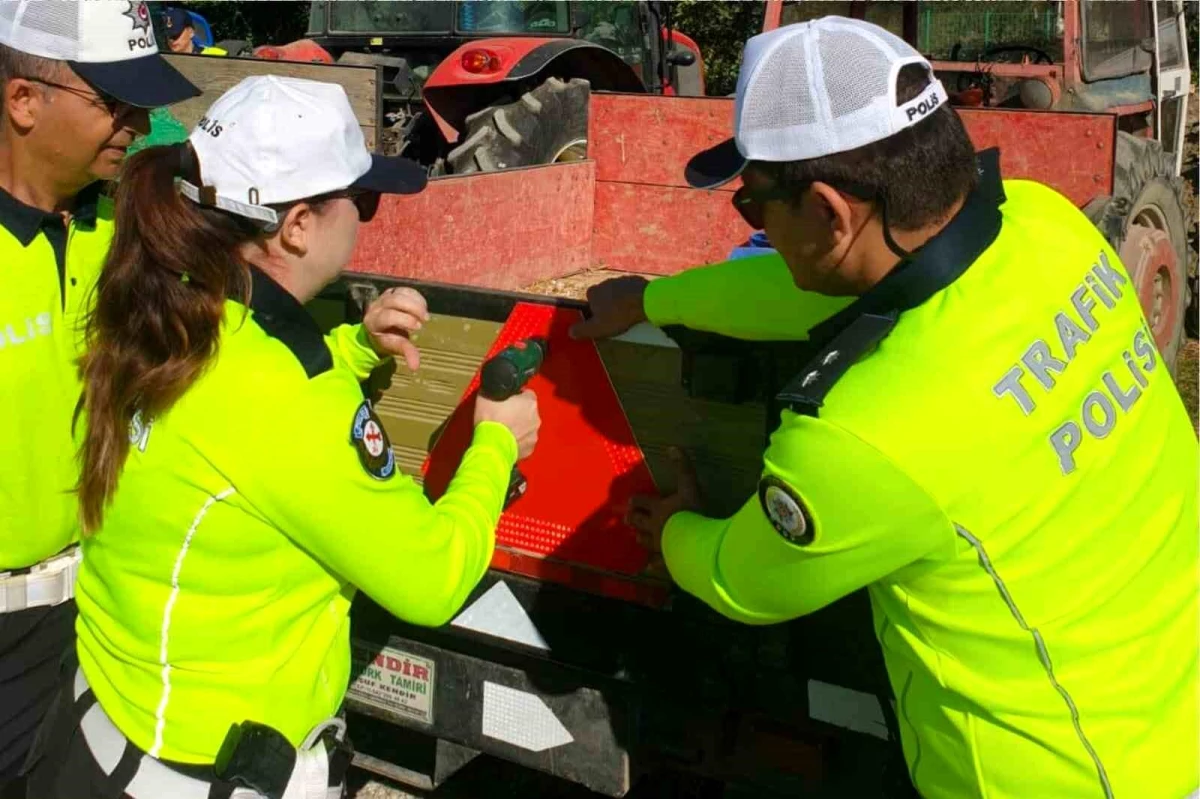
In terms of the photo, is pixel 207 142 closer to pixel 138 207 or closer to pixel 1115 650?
pixel 138 207

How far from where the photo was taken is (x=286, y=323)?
5.80 ft

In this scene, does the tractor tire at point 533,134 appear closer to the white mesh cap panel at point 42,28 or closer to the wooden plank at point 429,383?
the wooden plank at point 429,383

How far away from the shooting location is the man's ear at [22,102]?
2180mm

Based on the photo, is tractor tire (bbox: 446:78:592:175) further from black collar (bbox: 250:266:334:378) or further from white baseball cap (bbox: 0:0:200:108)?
black collar (bbox: 250:266:334:378)

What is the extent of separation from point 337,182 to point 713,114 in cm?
431

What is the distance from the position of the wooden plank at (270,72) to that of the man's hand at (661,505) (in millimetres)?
3972

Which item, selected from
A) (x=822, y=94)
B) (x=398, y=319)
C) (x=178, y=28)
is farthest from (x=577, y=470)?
(x=178, y=28)

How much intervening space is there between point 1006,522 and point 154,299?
123 centimetres

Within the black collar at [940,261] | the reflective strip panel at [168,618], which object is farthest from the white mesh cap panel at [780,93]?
the reflective strip panel at [168,618]

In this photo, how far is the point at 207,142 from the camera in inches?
69.1

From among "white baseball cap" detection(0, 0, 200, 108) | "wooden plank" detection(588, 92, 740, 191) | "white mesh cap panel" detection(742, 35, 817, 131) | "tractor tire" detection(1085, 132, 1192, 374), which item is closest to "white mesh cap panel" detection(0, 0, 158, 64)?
"white baseball cap" detection(0, 0, 200, 108)

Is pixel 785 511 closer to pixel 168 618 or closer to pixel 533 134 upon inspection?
pixel 168 618

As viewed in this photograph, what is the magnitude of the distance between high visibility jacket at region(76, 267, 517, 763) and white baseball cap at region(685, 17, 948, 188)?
71cm

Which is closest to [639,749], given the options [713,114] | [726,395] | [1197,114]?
[726,395]
